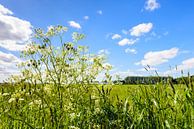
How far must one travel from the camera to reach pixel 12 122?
591 centimetres

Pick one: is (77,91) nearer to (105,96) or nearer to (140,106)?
(105,96)

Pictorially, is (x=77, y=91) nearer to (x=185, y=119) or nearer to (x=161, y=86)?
(x=161, y=86)

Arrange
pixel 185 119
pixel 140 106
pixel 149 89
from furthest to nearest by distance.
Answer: pixel 149 89
pixel 140 106
pixel 185 119

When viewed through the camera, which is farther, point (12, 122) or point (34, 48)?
point (34, 48)

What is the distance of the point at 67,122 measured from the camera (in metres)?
4.66

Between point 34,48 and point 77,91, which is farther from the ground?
point 34,48

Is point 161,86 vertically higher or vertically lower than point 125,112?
higher

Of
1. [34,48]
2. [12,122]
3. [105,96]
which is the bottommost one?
[12,122]

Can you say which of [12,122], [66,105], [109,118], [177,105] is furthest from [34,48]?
[177,105]

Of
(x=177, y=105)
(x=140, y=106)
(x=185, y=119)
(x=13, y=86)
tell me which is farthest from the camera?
(x=13, y=86)

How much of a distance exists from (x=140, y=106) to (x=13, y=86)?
4.49 metres

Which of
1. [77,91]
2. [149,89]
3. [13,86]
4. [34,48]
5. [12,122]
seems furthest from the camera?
[13,86]

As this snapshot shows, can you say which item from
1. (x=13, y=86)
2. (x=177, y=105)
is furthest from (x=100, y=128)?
(x=13, y=86)

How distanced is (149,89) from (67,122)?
1409mm
